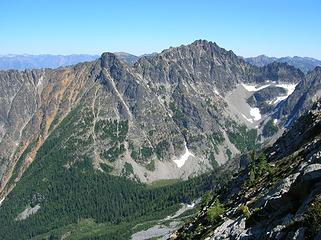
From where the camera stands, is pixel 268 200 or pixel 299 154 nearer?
pixel 268 200

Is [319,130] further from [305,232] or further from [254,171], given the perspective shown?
[305,232]

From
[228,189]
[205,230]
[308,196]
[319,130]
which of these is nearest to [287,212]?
[308,196]

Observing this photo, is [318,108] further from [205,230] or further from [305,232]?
[305,232]

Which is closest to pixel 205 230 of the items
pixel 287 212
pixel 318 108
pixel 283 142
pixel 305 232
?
pixel 287 212

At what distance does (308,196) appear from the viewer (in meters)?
38.7

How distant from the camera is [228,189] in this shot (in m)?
97.9

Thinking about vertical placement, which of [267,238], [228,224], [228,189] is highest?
[267,238]

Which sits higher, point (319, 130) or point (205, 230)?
point (319, 130)

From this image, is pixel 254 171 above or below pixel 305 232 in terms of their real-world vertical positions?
below

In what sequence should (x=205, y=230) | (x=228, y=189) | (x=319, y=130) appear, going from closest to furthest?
(x=205, y=230)
(x=319, y=130)
(x=228, y=189)

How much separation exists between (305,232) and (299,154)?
39.6 meters

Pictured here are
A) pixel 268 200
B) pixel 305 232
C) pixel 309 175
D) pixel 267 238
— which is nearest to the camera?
pixel 305 232

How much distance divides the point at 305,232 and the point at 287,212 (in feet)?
29.9

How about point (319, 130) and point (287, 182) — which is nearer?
point (287, 182)
